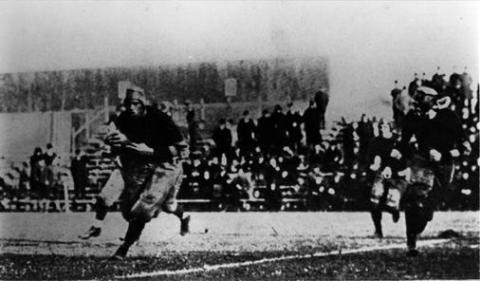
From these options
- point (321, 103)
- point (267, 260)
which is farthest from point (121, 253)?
point (321, 103)

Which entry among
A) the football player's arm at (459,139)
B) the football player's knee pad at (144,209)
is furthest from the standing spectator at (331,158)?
the football player's knee pad at (144,209)

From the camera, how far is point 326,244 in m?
4.09

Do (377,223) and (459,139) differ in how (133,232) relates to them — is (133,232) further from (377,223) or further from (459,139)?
(459,139)

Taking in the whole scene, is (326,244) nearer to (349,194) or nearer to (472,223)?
(349,194)

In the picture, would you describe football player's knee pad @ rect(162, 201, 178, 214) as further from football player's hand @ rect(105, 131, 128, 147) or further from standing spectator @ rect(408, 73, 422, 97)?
standing spectator @ rect(408, 73, 422, 97)

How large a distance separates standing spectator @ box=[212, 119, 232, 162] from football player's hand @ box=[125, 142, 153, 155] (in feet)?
1.30

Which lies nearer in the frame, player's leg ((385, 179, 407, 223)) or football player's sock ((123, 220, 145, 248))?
player's leg ((385, 179, 407, 223))

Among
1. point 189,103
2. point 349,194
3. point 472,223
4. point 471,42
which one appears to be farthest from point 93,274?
point 471,42

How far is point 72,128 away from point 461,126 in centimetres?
227

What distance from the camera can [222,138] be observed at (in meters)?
4.16

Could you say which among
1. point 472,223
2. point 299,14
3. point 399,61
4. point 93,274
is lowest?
point 93,274

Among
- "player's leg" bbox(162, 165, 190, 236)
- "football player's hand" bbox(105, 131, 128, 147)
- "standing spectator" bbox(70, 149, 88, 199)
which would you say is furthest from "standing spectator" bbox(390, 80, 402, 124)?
"standing spectator" bbox(70, 149, 88, 199)

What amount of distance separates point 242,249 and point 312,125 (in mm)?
827

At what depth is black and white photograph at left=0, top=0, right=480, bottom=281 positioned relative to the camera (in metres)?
4.01
